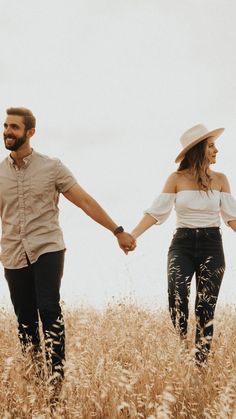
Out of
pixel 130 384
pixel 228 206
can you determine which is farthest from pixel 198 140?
pixel 130 384

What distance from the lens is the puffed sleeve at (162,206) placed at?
537cm

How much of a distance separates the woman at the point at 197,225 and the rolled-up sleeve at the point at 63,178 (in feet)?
3.44

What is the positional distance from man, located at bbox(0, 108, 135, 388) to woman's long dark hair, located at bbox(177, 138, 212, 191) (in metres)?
1.06

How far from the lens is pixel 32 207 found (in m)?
4.57

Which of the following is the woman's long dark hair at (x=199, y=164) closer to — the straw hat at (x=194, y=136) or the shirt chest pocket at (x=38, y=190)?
the straw hat at (x=194, y=136)

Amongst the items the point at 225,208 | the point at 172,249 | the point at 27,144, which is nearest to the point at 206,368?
the point at 172,249

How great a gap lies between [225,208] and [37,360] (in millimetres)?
2180

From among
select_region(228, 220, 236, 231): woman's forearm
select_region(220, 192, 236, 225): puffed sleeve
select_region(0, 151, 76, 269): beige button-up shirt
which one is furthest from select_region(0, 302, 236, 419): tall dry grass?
select_region(220, 192, 236, 225): puffed sleeve

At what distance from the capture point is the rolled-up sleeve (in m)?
4.63

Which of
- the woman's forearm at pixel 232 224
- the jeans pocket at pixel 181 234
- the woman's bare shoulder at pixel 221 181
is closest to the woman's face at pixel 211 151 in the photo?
the woman's bare shoulder at pixel 221 181

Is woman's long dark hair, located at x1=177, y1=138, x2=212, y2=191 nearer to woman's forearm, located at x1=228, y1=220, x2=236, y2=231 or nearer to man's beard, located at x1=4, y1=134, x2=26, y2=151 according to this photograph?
woman's forearm, located at x1=228, y1=220, x2=236, y2=231

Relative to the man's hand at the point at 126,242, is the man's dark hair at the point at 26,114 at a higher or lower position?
higher

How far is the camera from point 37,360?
4.65 meters

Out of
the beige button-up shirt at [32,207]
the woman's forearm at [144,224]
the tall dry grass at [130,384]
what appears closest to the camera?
the tall dry grass at [130,384]
